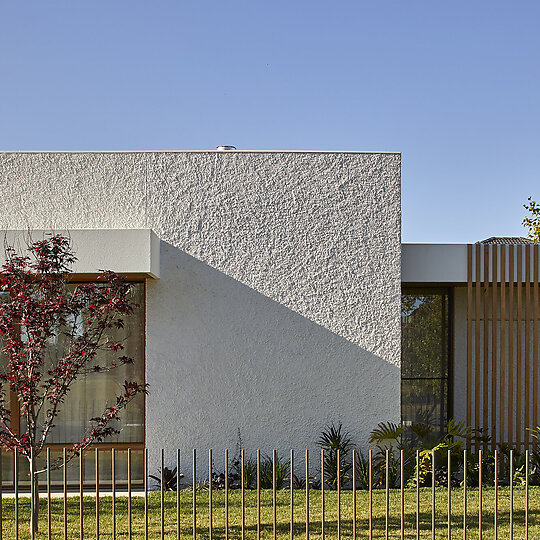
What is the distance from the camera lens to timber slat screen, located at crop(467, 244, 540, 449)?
470 inches

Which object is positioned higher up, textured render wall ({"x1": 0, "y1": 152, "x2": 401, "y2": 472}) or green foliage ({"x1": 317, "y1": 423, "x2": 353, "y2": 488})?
textured render wall ({"x1": 0, "y1": 152, "x2": 401, "y2": 472})

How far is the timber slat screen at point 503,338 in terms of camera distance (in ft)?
39.2

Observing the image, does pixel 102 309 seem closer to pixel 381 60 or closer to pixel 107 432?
pixel 107 432

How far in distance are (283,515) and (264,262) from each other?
3.91 m

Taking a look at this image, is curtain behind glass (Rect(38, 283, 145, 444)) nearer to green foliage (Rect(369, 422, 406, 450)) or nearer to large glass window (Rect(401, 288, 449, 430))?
green foliage (Rect(369, 422, 406, 450))

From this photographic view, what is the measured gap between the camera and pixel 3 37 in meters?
13.4

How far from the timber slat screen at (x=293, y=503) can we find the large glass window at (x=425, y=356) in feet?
4.57

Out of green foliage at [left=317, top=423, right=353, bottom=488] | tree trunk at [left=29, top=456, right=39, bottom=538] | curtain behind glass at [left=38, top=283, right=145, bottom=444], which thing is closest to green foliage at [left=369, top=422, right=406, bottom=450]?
green foliage at [left=317, top=423, right=353, bottom=488]

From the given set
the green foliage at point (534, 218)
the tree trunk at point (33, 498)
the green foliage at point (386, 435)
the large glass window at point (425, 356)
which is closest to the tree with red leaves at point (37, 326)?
the tree trunk at point (33, 498)

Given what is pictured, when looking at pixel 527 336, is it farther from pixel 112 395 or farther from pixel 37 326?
pixel 37 326

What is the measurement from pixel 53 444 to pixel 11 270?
4.04 meters

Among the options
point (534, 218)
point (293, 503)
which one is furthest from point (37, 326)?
point (534, 218)

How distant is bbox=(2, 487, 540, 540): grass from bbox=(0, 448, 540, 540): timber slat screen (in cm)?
1

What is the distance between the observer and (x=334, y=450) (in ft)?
35.1
